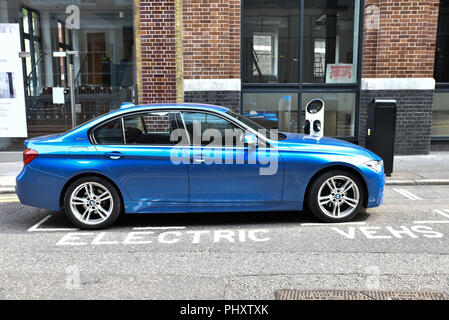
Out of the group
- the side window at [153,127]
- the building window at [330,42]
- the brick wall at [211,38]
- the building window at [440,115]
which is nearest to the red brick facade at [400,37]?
the building window at [330,42]

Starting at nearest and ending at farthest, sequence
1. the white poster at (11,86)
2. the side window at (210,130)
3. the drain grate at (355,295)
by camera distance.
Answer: the drain grate at (355,295) < the side window at (210,130) < the white poster at (11,86)

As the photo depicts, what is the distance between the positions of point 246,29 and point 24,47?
552 centimetres

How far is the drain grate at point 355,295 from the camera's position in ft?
11.1

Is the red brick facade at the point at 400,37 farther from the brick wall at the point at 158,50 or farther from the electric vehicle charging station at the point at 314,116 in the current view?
the brick wall at the point at 158,50

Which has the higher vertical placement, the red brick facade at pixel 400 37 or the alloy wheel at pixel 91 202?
the red brick facade at pixel 400 37

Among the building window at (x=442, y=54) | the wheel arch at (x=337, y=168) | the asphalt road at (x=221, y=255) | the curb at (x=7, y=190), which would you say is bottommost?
the curb at (x=7, y=190)

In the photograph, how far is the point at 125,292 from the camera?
3551 millimetres

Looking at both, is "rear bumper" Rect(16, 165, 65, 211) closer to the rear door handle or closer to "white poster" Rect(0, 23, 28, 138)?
the rear door handle

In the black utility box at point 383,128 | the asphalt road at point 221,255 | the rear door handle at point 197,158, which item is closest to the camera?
the asphalt road at point 221,255

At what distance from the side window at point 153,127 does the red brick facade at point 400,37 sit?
273 inches

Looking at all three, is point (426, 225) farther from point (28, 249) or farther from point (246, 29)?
point (246, 29)

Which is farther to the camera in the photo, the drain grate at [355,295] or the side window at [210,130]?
the side window at [210,130]

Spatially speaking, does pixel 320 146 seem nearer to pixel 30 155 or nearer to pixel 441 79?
pixel 30 155

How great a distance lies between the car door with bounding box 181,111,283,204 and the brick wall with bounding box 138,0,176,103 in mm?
5318
